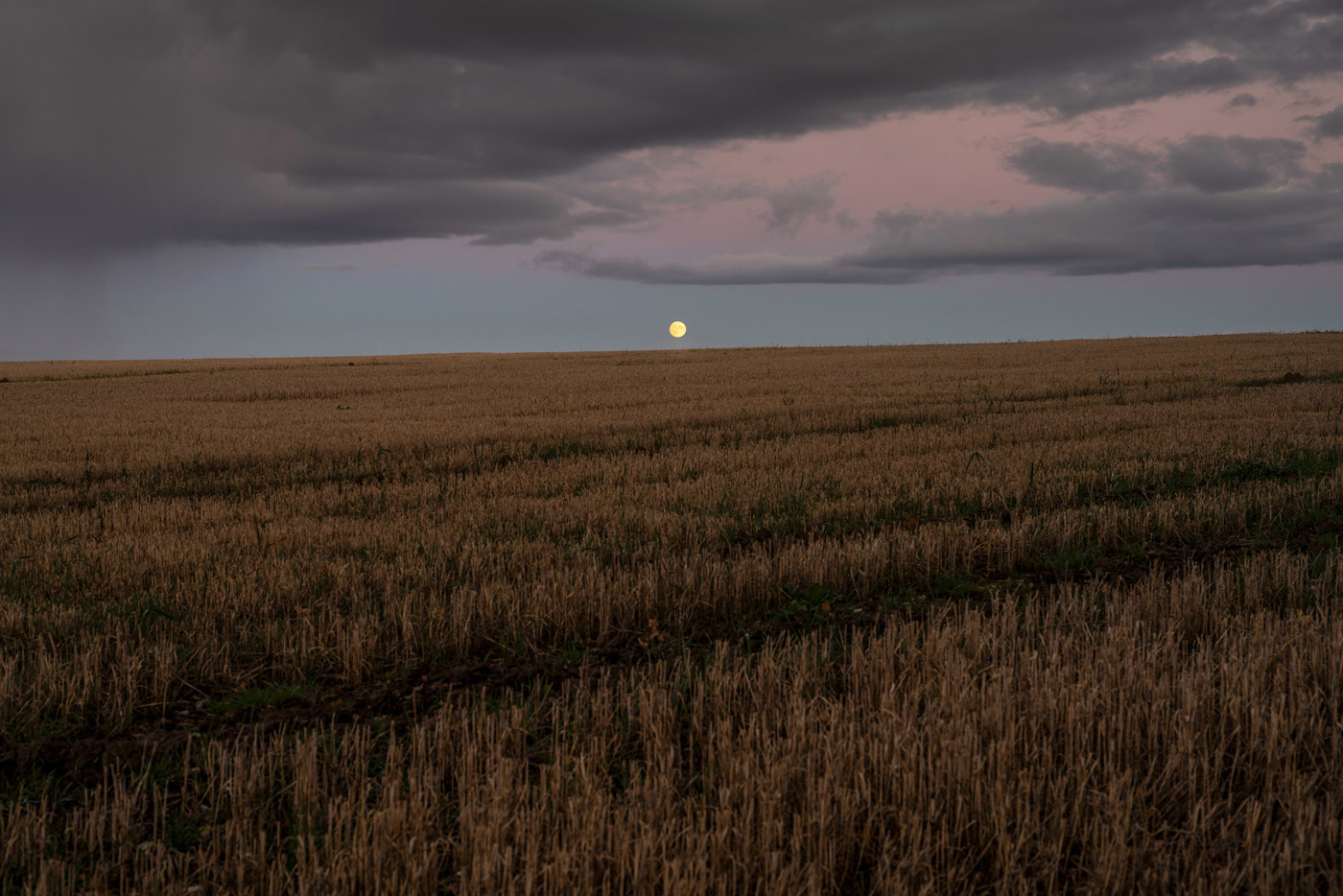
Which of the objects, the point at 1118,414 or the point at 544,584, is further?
the point at 1118,414

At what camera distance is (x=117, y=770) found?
4.55 meters

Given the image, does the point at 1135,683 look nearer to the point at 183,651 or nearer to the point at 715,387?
the point at 183,651

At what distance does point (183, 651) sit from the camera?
239 inches

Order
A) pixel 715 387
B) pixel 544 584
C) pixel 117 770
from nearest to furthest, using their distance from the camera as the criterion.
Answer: pixel 117 770 → pixel 544 584 → pixel 715 387

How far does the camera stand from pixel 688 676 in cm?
529

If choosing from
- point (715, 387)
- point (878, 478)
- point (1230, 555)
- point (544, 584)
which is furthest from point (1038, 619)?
point (715, 387)

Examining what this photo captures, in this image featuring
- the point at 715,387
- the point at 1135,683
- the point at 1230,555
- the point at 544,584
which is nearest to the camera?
the point at 1135,683

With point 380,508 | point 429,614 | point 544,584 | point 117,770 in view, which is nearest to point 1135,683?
point 544,584

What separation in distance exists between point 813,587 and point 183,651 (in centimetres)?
476

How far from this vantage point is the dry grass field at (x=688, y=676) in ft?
11.7

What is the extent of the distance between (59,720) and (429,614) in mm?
2268

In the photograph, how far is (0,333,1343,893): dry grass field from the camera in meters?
3.55

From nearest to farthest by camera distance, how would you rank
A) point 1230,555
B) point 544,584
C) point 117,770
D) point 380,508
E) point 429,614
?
point 117,770 < point 429,614 < point 544,584 < point 1230,555 < point 380,508

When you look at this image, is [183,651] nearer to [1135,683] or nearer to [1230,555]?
[1135,683]
